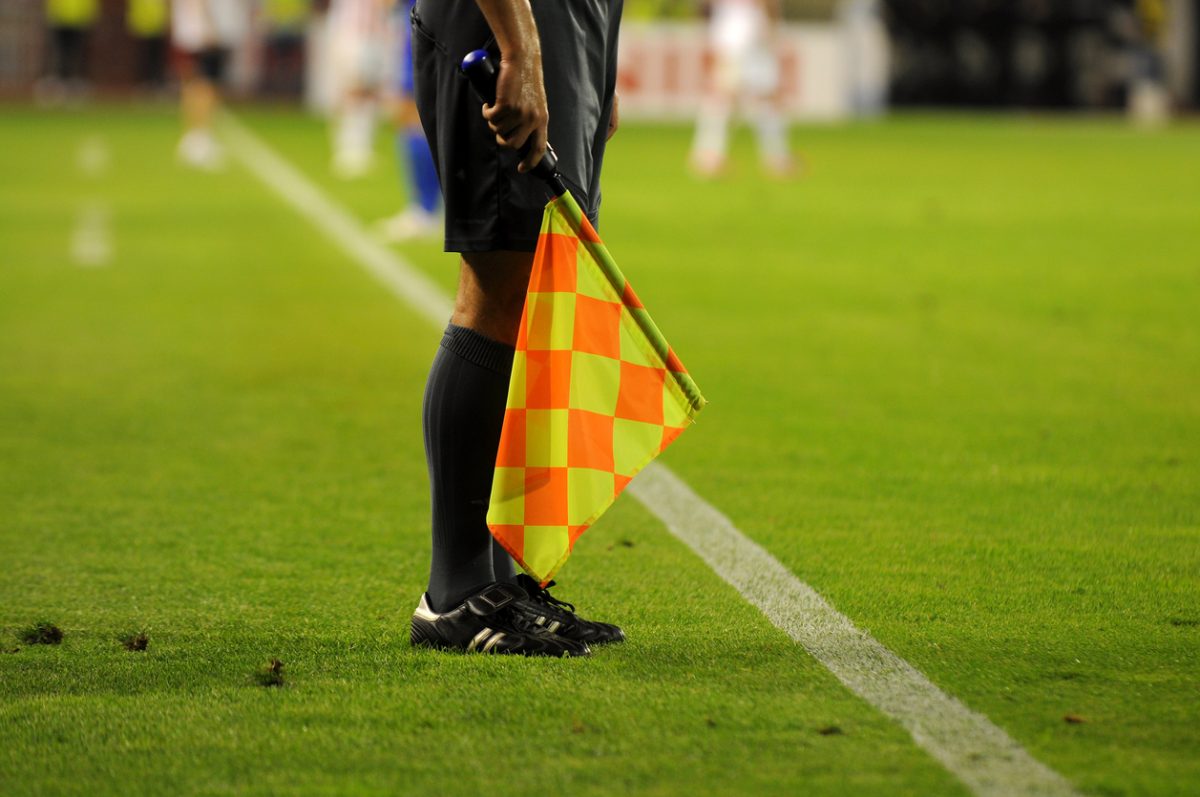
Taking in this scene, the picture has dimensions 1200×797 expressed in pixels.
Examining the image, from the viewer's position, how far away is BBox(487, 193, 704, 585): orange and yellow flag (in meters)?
3.50

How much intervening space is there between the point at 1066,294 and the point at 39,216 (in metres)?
7.28

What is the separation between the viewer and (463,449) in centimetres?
360

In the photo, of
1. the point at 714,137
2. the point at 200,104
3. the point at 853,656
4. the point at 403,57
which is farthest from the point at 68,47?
the point at 853,656

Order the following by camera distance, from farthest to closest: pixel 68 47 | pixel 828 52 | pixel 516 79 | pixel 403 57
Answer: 1. pixel 68 47
2. pixel 828 52
3. pixel 403 57
4. pixel 516 79

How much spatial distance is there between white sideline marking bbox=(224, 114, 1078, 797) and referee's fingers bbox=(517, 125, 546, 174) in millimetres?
997

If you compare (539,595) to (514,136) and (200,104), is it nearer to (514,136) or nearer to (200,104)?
(514,136)

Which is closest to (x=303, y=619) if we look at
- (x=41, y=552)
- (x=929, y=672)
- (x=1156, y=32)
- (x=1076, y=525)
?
(x=41, y=552)

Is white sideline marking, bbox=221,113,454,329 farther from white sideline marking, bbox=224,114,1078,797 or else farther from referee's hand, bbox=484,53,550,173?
referee's hand, bbox=484,53,550,173

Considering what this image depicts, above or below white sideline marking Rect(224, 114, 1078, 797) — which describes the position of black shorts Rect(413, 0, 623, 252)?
above

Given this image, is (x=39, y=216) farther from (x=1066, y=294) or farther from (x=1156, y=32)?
(x=1156, y=32)

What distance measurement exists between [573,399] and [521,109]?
53 cm

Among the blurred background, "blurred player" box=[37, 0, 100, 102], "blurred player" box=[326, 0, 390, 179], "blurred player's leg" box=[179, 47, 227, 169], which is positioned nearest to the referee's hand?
"blurred player" box=[326, 0, 390, 179]

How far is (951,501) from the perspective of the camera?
502 cm

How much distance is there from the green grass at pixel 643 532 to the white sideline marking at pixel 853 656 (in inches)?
1.8
